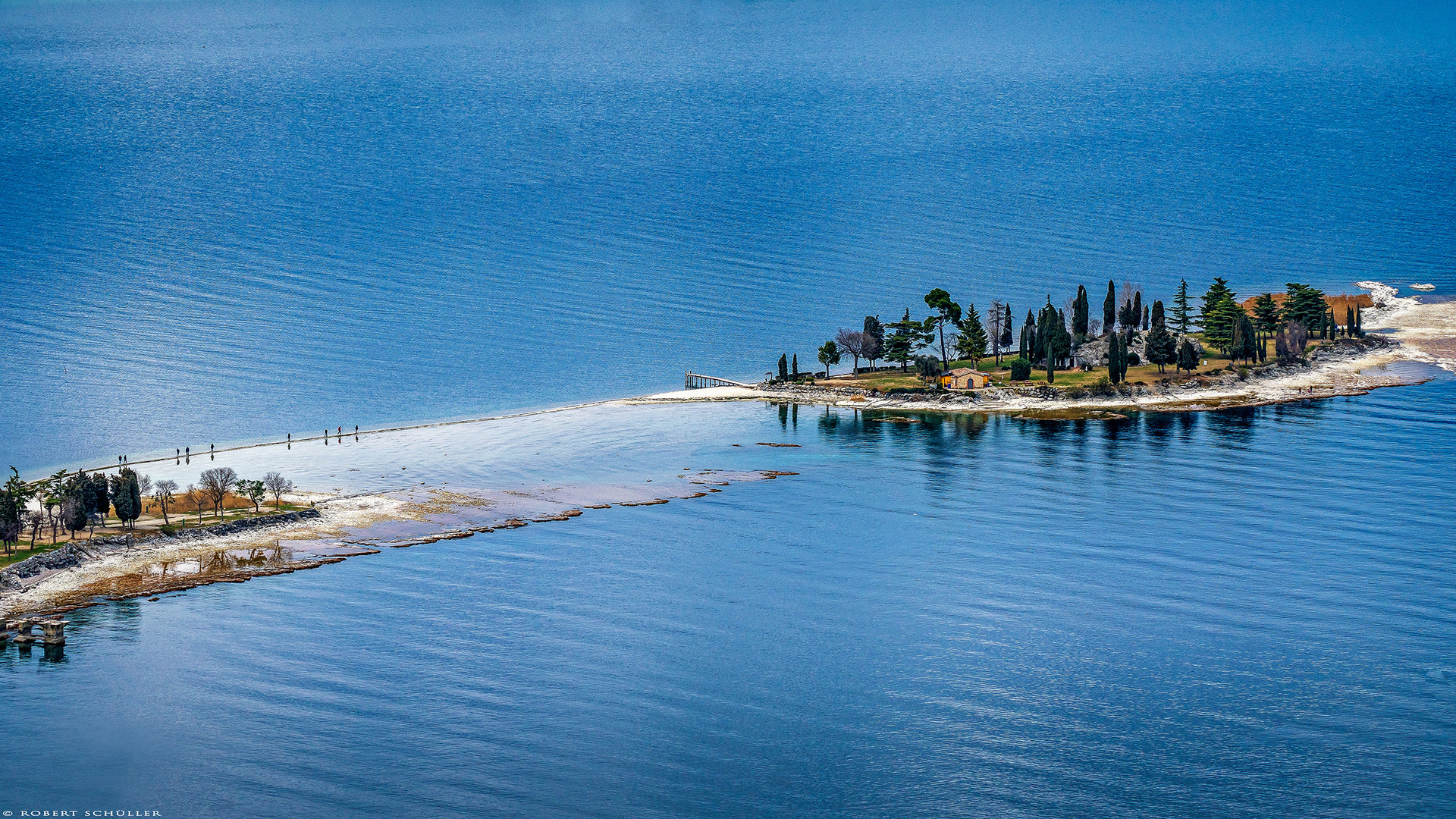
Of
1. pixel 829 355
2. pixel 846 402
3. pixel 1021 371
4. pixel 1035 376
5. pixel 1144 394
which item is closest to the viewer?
pixel 1144 394

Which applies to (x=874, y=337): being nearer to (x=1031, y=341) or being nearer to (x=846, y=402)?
(x=846, y=402)

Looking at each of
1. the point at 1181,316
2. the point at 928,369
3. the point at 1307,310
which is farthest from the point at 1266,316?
the point at 928,369

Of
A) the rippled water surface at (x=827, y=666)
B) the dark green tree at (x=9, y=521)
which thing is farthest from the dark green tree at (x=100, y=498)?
the rippled water surface at (x=827, y=666)

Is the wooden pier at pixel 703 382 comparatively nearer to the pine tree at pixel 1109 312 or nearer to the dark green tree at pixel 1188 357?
the pine tree at pixel 1109 312

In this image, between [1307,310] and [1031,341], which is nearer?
[1031,341]

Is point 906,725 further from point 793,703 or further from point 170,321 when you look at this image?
point 170,321

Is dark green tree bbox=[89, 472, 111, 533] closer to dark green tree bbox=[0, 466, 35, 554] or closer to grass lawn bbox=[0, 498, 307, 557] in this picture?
grass lawn bbox=[0, 498, 307, 557]
